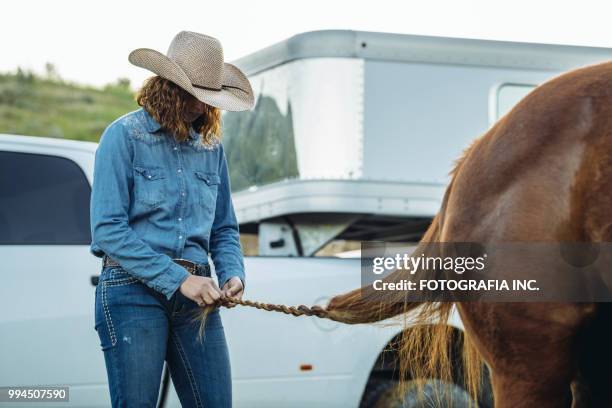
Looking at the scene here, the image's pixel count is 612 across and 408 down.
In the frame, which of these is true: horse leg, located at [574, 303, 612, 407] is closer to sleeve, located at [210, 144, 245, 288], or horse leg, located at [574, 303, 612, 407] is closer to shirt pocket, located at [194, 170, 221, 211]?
sleeve, located at [210, 144, 245, 288]

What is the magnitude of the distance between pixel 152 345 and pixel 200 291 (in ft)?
0.72

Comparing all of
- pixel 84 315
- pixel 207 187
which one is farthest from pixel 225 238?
pixel 84 315

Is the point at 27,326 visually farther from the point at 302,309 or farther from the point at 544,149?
the point at 544,149

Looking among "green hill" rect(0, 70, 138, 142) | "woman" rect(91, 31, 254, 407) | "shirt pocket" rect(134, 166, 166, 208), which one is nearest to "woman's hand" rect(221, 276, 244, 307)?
"woman" rect(91, 31, 254, 407)

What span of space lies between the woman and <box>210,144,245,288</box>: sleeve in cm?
3

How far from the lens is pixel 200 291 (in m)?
2.84

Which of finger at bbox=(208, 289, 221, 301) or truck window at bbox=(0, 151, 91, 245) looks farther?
truck window at bbox=(0, 151, 91, 245)

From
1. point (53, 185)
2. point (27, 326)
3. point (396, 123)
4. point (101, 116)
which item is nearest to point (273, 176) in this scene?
point (396, 123)

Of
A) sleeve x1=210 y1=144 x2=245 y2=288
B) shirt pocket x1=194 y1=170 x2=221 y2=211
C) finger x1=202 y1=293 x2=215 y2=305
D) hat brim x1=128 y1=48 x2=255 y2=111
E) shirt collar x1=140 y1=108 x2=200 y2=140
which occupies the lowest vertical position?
finger x1=202 y1=293 x2=215 y2=305

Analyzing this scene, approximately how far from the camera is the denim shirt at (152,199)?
112 inches

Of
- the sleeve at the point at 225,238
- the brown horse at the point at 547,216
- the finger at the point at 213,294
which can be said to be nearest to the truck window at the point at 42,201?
the sleeve at the point at 225,238

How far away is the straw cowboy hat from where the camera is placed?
2.96m

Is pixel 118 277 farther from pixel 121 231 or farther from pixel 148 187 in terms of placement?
pixel 148 187

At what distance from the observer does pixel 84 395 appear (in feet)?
14.5
